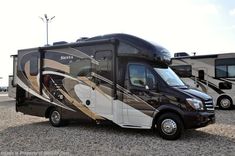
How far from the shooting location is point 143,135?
9523mm

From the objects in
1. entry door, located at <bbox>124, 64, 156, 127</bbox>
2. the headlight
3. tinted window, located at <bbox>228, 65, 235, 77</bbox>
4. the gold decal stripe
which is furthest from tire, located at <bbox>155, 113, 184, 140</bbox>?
tinted window, located at <bbox>228, 65, 235, 77</bbox>

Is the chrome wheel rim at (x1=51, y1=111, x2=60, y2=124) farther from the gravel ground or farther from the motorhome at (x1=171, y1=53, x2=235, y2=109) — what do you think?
the motorhome at (x1=171, y1=53, x2=235, y2=109)

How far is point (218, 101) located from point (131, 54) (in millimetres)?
9582

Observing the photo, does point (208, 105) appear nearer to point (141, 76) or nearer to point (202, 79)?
point (141, 76)

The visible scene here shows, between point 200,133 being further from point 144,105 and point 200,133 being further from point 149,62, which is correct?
point 149,62

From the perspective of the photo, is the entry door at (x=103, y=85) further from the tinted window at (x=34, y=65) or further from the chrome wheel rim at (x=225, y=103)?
the chrome wheel rim at (x=225, y=103)

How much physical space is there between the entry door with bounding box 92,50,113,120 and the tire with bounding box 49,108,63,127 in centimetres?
181

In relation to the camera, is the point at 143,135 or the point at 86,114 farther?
the point at 86,114

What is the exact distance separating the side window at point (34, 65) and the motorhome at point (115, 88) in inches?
1.5

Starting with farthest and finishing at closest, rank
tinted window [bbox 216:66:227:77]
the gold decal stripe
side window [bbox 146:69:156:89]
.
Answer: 1. tinted window [bbox 216:66:227:77]
2. the gold decal stripe
3. side window [bbox 146:69:156:89]

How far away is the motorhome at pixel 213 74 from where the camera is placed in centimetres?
1705

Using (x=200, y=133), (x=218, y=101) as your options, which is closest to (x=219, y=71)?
(x=218, y=101)

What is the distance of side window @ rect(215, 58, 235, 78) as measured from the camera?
1702cm

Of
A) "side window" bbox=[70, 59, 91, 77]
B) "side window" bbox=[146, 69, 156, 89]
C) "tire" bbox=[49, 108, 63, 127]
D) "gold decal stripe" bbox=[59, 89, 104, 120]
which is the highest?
"side window" bbox=[70, 59, 91, 77]
